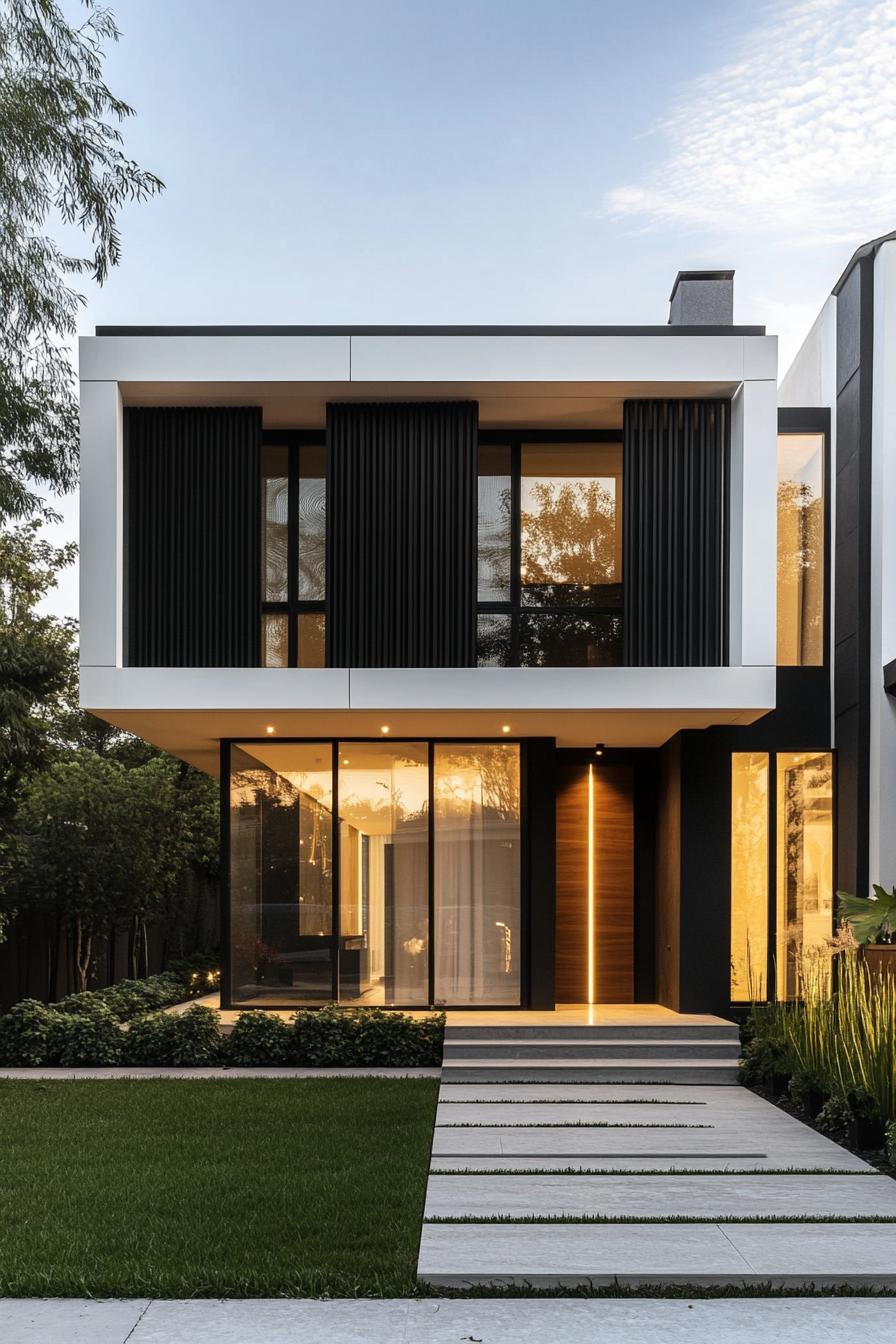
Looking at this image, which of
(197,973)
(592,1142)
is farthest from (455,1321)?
(197,973)

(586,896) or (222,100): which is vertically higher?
(222,100)

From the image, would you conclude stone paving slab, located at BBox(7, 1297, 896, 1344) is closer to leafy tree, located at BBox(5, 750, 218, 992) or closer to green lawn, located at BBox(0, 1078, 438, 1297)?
→ green lawn, located at BBox(0, 1078, 438, 1297)

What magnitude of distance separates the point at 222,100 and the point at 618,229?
5.52 meters

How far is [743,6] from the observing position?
1226 centimetres

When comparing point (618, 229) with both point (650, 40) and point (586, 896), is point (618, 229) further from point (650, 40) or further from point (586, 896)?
point (586, 896)

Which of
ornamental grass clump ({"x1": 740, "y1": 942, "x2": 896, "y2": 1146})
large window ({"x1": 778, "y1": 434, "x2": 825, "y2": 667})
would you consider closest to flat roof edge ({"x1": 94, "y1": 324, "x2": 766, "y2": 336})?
large window ({"x1": 778, "y1": 434, "x2": 825, "y2": 667})

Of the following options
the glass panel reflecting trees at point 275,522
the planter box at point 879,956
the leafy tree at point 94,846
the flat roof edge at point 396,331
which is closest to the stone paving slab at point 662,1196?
the planter box at point 879,956

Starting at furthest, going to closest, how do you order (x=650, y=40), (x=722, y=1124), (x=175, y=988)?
(x=175, y=988)
(x=650, y=40)
(x=722, y=1124)

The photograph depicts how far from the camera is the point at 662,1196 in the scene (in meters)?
6.38

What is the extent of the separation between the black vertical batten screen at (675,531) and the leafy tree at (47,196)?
521 centimetres

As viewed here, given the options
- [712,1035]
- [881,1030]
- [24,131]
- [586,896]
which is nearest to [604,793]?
[586,896]

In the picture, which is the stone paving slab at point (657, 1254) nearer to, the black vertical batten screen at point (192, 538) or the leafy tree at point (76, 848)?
the black vertical batten screen at point (192, 538)

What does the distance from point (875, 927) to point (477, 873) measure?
4.14 metres

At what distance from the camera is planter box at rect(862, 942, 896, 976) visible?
34.3ft
